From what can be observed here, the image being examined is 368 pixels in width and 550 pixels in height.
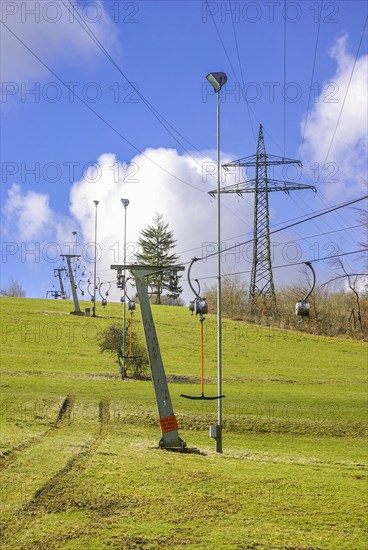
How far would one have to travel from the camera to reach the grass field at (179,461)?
11031 mm

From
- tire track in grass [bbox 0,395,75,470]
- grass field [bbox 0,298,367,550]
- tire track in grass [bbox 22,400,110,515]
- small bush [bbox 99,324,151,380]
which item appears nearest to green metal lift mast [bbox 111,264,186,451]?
grass field [bbox 0,298,367,550]

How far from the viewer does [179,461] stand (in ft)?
57.2

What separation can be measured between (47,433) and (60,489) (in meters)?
9.17

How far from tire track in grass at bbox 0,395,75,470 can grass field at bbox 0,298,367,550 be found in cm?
7

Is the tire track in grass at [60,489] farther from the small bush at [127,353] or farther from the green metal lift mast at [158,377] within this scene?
the small bush at [127,353]

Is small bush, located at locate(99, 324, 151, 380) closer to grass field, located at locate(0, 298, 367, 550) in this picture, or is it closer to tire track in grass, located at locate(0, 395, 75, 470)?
grass field, located at locate(0, 298, 367, 550)

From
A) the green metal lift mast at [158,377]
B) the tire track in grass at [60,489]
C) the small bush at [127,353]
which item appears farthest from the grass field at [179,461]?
the small bush at [127,353]

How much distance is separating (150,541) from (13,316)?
195 ft

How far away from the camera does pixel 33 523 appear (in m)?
10.9

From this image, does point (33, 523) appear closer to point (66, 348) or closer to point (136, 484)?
point (136, 484)

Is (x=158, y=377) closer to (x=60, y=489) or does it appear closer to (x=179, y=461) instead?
(x=179, y=461)

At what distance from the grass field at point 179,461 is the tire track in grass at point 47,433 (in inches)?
2.8

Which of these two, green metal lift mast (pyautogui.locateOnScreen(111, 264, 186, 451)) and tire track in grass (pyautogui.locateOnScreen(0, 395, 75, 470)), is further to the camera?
green metal lift mast (pyautogui.locateOnScreen(111, 264, 186, 451))

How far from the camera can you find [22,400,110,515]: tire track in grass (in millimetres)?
11773
